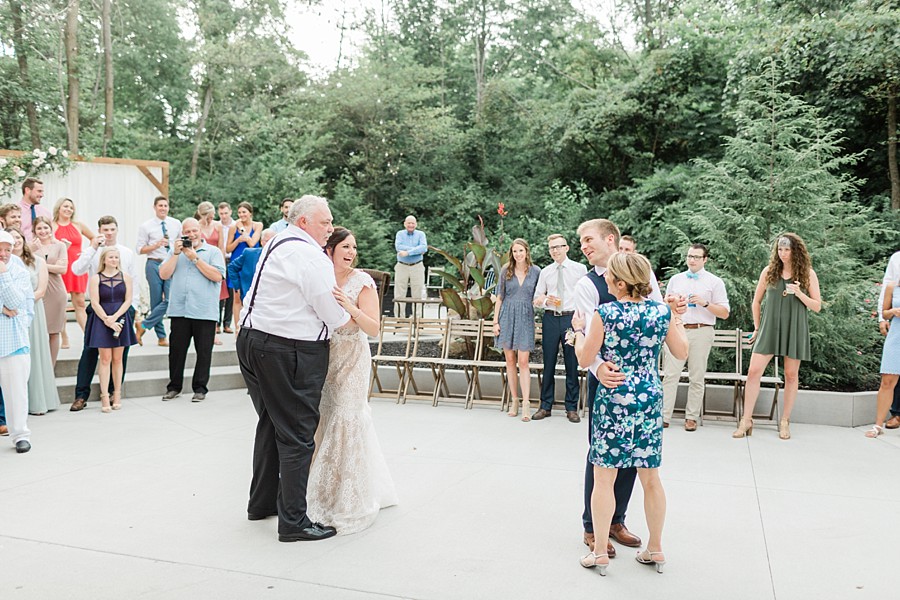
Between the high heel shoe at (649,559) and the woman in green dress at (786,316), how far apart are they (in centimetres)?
363

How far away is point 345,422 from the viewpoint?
4602mm

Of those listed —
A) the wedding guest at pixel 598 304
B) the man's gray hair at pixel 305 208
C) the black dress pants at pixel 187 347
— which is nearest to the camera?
the wedding guest at pixel 598 304

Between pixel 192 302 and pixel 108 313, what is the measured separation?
94 cm

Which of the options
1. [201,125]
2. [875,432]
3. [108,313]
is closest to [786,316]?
[875,432]

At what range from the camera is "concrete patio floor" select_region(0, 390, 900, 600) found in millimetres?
3713

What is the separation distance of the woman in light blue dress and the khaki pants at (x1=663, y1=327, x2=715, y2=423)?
5.10ft

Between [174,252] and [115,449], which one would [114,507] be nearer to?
[115,449]

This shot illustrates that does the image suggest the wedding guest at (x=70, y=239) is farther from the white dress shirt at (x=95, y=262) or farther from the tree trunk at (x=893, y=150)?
the tree trunk at (x=893, y=150)

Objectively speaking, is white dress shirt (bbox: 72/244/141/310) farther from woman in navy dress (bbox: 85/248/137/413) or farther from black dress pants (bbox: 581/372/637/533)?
black dress pants (bbox: 581/372/637/533)

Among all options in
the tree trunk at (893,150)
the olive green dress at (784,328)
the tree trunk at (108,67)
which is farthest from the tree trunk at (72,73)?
the tree trunk at (893,150)

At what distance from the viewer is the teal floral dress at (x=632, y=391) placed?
3709mm

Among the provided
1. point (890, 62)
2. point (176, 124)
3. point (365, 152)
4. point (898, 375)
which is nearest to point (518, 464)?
point (898, 375)

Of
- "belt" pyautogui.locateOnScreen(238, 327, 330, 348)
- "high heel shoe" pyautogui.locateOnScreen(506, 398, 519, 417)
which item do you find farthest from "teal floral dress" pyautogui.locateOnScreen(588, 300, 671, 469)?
"high heel shoe" pyautogui.locateOnScreen(506, 398, 519, 417)

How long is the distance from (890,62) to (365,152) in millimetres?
14266
